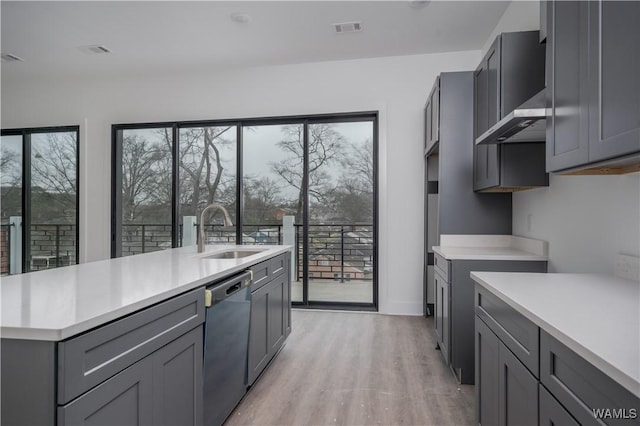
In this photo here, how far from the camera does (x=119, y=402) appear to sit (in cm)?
111

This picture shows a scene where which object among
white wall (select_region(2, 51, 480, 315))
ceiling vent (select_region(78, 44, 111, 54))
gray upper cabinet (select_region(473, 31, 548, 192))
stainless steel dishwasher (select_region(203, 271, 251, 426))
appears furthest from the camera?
white wall (select_region(2, 51, 480, 315))

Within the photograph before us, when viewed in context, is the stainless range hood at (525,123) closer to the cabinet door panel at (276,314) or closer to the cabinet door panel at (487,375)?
the cabinet door panel at (487,375)

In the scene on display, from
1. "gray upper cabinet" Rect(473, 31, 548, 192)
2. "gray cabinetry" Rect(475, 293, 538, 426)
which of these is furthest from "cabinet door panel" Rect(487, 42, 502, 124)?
"gray cabinetry" Rect(475, 293, 538, 426)

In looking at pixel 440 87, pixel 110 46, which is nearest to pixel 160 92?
pixel 110 46

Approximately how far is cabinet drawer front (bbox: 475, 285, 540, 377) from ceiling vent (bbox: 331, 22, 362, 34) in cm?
276

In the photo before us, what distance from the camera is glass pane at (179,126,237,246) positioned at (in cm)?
455

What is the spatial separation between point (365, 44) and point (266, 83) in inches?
51.8

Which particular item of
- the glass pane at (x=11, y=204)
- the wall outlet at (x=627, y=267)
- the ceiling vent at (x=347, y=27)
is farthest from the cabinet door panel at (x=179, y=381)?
the glass pane at (x=11, y=204)

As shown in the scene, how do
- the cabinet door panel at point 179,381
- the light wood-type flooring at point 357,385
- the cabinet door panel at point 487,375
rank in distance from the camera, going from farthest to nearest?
the light wood-type flooring at point 357,385 < the cabinet door panel at point 487,375 < the cabinet door panel at point 179,381

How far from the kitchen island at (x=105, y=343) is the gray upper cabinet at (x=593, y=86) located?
153cm

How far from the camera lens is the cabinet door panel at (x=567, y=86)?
118 cm

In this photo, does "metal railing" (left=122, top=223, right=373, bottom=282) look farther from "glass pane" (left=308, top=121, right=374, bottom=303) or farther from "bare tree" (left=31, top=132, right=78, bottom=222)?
"bare tree" (left=31, top=132, right=78, bottom=222)

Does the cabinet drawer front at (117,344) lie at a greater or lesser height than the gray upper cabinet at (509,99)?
lesser

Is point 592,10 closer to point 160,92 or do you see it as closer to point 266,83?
point 266,83
